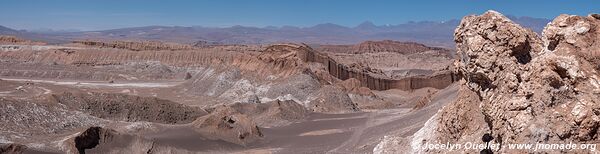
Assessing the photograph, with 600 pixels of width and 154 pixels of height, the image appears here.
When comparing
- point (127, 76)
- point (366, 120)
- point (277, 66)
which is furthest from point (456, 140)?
point (127, 76)

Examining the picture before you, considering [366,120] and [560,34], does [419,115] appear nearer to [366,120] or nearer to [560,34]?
[366,120]

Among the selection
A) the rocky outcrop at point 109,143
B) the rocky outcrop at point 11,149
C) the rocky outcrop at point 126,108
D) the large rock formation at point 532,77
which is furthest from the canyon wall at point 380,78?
the large rock formation at point 532,77

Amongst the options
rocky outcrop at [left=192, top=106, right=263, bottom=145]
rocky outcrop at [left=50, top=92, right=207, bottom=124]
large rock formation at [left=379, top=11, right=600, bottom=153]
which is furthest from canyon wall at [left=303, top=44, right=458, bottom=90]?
large rock formation at [left=379, top=11, right=600, bottom=153]

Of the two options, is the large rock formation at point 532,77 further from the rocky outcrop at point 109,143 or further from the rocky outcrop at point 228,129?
the rocky outcrop at point 228,129

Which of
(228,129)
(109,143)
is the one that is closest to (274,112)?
(228,129)

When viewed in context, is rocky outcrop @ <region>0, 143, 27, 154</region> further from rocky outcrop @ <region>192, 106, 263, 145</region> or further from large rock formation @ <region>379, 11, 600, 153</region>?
large rock formation @ <region>379, 11, 600, 153</region>

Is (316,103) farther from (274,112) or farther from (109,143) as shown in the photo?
(109,143)
